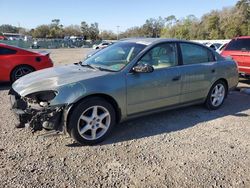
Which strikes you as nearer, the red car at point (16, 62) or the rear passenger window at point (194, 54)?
the rear passenger window at point (194, 54)

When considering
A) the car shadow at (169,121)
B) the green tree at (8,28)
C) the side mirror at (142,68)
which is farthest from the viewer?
the green tree at (8,28)

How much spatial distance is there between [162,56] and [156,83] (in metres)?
0.58

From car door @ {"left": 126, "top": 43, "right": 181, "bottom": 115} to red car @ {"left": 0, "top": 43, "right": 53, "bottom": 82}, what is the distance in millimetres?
4877

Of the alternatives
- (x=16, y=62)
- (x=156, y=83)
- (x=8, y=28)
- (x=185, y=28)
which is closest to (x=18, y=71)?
(x=16, y=62)

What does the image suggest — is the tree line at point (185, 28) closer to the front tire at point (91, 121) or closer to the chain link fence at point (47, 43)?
the chain link fence at point (47, 43)

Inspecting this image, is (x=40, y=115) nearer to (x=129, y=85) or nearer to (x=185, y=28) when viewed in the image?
(x=129, y=85)

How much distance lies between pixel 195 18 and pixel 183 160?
8416cm

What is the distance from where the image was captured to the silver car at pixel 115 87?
151 inches

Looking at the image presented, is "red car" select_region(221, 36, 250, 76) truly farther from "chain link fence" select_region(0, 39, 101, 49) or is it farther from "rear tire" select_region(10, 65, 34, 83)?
"chain link fence" select_region(0, 39, 101, 49)

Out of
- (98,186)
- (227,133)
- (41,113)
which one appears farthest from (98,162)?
(227,133)

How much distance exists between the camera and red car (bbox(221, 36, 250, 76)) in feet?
28.2

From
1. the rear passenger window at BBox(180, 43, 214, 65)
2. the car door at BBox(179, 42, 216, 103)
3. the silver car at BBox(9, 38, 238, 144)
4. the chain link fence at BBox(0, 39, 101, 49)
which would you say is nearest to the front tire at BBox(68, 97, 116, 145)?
the silver car at BBox(9, 38, 238, 144)

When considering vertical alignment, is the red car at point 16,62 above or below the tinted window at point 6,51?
below

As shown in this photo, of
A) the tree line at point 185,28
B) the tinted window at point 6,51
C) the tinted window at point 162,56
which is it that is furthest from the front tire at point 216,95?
the tree line at point 185,28
